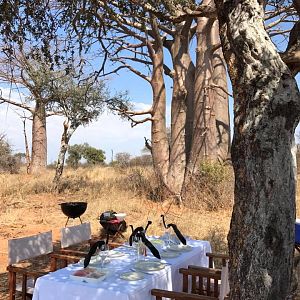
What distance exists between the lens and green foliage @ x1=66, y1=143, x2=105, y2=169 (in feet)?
110

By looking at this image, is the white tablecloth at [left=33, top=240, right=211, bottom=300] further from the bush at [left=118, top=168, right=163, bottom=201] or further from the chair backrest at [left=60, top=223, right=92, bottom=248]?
the bush at [left=118, top=168, right=163, bottom=201]

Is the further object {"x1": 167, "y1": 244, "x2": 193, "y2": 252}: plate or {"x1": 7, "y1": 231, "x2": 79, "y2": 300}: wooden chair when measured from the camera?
{"x1": 167, "y1": 244, "x2": 193, "y2": 252}: plate

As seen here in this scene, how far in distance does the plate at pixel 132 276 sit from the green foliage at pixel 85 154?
30031mm

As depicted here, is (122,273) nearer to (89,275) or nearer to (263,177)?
(89,275)

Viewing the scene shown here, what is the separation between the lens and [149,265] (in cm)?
346

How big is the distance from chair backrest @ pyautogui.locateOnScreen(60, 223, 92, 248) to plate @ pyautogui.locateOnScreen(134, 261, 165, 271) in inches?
57.8

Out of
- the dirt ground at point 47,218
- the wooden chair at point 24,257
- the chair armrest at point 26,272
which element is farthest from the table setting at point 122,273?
the dirt ground at point 47,218

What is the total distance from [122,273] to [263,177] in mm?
1477

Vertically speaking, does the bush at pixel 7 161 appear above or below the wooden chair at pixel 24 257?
above

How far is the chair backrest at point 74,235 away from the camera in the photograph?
4742 millimetres

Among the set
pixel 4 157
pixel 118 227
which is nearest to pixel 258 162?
pixel 118 227

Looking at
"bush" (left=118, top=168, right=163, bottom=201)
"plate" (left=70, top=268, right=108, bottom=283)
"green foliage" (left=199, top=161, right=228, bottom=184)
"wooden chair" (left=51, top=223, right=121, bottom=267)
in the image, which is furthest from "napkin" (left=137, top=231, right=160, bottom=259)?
"bush" (left=118, top=168, right=163, bottom=201)

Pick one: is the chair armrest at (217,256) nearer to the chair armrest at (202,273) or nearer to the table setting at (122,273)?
the table setting at (122,273)

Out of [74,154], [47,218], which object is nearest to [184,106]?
[47,218]
